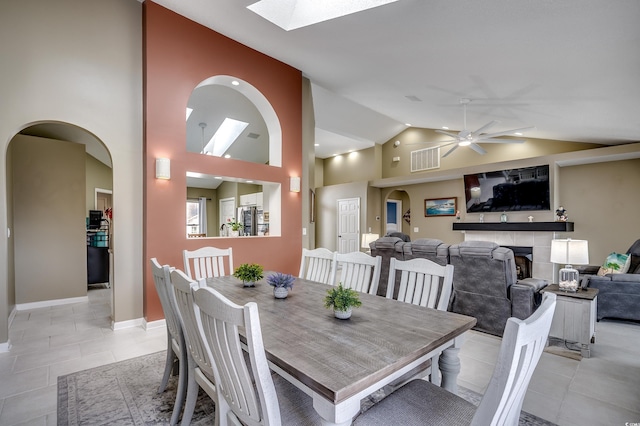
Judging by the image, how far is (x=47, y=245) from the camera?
460 centimetres

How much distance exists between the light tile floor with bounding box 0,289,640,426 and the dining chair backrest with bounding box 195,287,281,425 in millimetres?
1698

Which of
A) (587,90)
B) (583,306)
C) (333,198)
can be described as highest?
(587,90)

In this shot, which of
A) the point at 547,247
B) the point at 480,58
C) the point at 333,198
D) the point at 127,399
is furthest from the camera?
the point at 333,198

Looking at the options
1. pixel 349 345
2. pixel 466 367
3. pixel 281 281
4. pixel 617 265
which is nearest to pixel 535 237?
pixel 617 265

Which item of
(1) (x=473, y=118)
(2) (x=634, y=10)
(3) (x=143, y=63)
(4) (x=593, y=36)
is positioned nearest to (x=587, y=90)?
(4) (x=593, y=36)

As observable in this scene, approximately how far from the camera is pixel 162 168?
3.83 m

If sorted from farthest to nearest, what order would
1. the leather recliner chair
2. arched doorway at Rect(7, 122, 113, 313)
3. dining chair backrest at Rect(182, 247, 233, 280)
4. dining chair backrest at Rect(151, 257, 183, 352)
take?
arched doorway at Rect(7, 122, 113, 313)
the leather recliner chair
dining chair backrest at Rect(182, 247, 233, 280)
dining chair backrest at Rect(151, 257, 183, 352)

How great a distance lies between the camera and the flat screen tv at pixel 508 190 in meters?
6.30

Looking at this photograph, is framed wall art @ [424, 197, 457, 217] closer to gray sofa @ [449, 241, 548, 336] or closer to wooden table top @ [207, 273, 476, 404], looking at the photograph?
gray sofa @ [449, 241, 548, 336]

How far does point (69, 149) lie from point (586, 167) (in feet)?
31.6

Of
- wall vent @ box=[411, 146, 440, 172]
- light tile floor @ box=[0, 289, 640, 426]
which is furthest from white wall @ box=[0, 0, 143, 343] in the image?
wall vent @ box=[411, 146, 440, 172]

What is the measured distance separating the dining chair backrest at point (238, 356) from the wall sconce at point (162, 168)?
309cm

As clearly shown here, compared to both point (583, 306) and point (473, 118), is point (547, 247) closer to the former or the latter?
point (473, 118)

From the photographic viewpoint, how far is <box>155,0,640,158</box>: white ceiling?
2713mm
